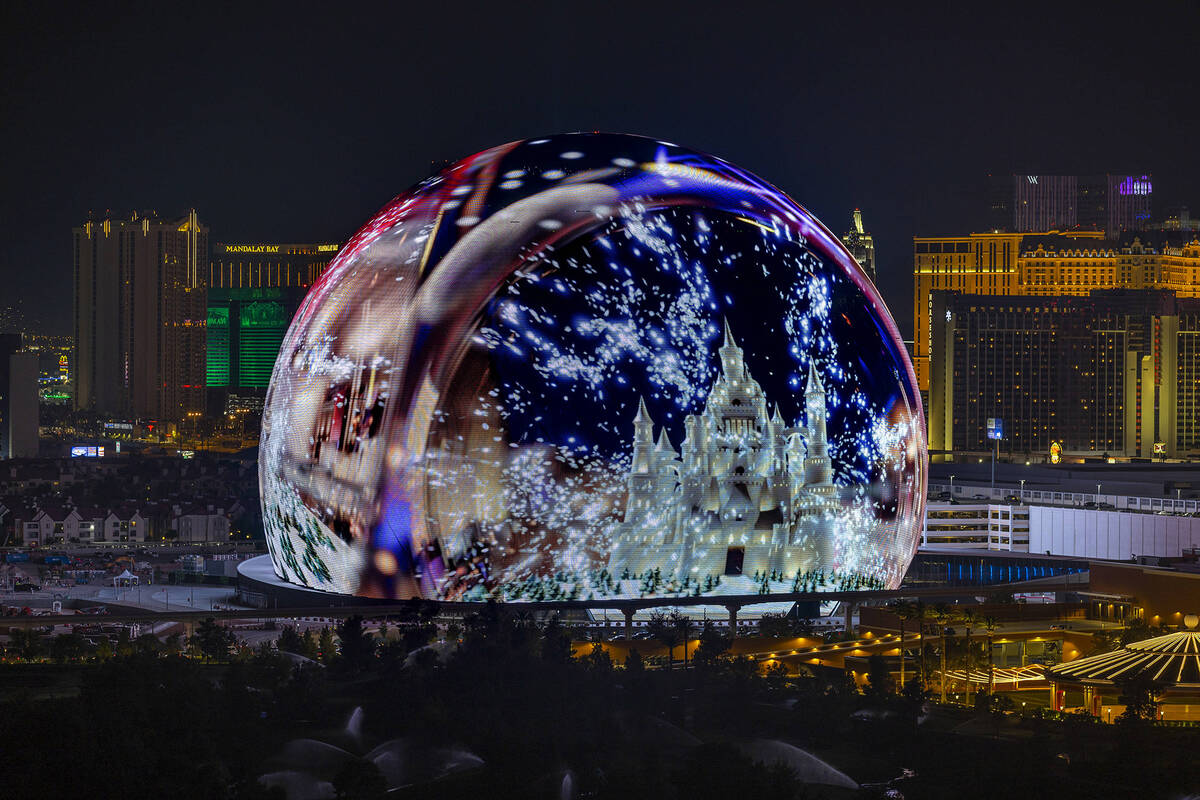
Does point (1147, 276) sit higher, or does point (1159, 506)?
point (1147, 276)

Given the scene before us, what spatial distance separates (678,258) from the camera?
29.1 m

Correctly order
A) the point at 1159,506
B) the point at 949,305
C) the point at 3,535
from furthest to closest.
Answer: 1. the point at 949,305
2. the point at 3,535
3. the point at 1159,506

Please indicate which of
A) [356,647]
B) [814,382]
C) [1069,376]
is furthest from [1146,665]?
[1069,376]

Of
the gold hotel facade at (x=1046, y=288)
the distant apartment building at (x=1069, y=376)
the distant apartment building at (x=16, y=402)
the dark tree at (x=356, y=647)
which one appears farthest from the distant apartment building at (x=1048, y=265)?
the dark tree at (x=356, y=647)

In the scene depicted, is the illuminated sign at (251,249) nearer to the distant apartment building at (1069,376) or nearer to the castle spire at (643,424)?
the distant apartment building at (1069,376)

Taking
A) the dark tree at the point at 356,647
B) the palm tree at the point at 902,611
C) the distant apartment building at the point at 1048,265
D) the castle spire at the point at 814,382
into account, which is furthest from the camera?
the distant apartment building at the point at 1048,265

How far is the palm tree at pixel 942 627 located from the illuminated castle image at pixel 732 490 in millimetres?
3413

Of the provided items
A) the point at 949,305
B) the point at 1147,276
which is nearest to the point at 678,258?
the point at 949,305

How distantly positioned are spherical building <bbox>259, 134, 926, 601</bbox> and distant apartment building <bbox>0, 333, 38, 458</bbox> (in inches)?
4969

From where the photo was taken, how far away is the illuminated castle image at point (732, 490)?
28.6m

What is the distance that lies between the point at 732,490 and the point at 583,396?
111 inches

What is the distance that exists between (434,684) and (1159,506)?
128ft

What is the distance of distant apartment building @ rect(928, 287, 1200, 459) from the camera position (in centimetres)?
14412

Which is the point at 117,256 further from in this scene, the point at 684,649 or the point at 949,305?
the point at 684,649
